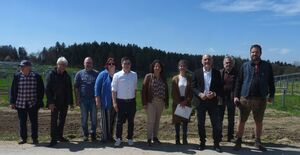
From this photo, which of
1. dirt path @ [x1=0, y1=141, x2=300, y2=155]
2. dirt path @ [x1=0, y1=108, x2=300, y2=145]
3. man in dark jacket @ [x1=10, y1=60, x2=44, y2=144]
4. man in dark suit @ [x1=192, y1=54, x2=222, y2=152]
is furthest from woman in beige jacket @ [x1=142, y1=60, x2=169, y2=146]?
man in dark jacket @ [x1=10, y1=60, x2=44, y2=144]

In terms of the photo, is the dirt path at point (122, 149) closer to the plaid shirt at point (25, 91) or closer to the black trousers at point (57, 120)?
the black trousers at point (57, 120)

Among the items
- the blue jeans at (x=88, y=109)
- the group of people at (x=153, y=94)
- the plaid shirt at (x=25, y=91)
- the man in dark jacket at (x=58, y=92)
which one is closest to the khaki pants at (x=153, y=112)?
the group of people at (x=153, y=94)

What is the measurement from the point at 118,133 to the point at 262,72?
327cm

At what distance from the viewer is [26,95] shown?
10.9m

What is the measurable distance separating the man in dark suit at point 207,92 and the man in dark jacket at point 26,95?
3.49m

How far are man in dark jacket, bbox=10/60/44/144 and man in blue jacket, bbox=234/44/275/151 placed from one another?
14.3 feet

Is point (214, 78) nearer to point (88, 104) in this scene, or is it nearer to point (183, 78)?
point (183, 78)

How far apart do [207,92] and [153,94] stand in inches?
47.9

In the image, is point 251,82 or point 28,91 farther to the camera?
point 28,91

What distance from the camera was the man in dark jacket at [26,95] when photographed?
428 inches

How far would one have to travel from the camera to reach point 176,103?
10711 millimetres

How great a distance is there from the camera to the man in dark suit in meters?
10.2

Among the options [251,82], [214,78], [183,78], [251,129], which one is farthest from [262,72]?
[251,129]

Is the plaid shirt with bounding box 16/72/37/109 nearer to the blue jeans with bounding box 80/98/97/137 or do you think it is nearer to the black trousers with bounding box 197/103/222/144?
the blue jeans with bounding box 80/98/97/137
